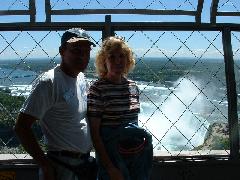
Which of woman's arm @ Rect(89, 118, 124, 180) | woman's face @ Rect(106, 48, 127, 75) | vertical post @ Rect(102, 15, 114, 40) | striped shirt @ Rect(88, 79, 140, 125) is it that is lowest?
woman's arm @ Rect(89, 118, 124, 180)

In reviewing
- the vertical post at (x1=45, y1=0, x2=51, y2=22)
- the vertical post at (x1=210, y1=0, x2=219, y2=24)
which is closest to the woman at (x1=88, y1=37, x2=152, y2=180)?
the vertical post at (x1=45, y1=0, x2=51, y2=22)

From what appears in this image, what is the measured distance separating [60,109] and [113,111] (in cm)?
40

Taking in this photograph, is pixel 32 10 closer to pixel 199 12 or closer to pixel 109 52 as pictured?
pixel 109 52

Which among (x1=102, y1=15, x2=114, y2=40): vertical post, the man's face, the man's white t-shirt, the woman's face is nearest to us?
the man's white t-shirt

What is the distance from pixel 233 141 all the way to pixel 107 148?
1733 millimetres

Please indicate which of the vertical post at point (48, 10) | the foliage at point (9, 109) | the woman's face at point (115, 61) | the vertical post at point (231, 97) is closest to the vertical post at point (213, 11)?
the vertical post at point (231, 97)

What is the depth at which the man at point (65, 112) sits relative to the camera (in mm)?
2734

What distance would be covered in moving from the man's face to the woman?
20 centimetres

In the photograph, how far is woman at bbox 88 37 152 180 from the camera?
3004 mm

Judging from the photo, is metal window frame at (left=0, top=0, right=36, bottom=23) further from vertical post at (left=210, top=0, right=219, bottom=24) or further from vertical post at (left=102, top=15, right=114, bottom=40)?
vertical post at (left=210, top=0, right=219, bottom=24)

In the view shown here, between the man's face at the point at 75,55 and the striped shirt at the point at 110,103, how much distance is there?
211mm

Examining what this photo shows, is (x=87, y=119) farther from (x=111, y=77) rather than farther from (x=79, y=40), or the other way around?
(x=79, y=40)

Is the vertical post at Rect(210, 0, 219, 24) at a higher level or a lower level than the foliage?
higher

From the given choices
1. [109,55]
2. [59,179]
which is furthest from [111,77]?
[59,179]
